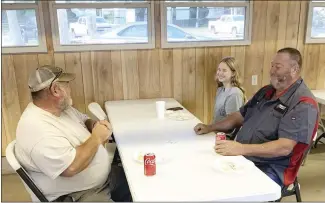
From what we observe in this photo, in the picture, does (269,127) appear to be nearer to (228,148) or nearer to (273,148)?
(273,148)

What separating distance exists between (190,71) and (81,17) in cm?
119

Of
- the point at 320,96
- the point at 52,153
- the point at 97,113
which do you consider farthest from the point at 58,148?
the point at 320,96

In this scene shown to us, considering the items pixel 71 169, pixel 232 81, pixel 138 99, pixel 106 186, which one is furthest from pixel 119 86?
pixel 71 169

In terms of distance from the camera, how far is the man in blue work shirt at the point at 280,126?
161 cm

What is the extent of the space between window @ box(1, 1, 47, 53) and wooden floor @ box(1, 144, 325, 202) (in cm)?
123

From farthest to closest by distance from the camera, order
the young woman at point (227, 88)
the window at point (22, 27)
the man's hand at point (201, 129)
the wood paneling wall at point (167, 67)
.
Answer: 1. the wood paneling wall at point (167, 67)
2. the window at point (22, 27)
3. the young woman at point (227, 88)
4. the man's hand at point (201, 129)

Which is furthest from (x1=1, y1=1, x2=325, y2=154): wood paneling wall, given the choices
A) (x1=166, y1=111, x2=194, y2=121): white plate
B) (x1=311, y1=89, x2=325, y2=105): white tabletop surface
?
(x1=166, y1=111, x2=194, y2=121): white plate

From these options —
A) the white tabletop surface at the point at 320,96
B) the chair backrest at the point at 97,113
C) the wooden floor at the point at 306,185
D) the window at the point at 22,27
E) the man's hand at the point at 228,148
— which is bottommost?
the wooden floor at the point at 306,185

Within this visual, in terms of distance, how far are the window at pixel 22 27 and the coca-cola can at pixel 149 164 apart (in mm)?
1891

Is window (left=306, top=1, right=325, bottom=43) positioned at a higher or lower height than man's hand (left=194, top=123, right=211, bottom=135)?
higher

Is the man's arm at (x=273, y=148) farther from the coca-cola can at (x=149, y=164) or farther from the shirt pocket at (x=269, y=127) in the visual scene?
the coca-cola can at (x=149, y=164)

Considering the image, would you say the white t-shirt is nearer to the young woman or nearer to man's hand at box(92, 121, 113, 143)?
man's hand at box(92, 121, 113, 143)

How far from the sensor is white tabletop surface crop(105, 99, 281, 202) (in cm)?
122

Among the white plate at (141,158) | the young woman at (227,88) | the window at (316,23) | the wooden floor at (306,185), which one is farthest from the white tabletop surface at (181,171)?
the window at (316,23)
